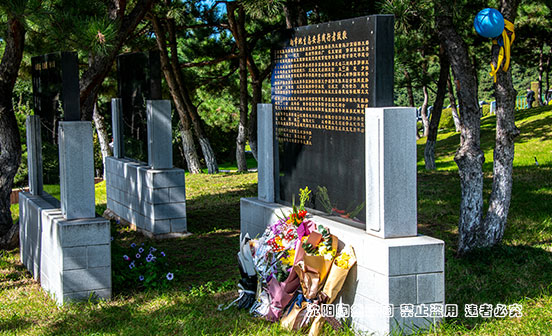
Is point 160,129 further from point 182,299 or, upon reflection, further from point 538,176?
point 538,176

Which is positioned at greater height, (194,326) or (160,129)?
(160,129)

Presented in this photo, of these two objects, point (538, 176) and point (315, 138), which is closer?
point (315, 138)

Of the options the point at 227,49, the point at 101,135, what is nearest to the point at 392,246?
the point at 227,49

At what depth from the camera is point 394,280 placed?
408cm

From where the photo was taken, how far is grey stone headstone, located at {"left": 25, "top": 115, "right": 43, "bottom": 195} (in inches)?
281

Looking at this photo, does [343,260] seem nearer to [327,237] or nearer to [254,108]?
[327,237]

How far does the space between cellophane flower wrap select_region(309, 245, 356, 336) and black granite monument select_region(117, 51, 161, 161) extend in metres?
5.13

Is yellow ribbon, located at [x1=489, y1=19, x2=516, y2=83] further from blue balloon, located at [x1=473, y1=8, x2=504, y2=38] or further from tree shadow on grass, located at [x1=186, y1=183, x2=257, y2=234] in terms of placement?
tree shadow on grass, located at [x1=186, y1=183, x2=257, y2=234]

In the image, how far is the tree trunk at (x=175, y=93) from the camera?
47.9ft

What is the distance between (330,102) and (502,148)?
2.21 m

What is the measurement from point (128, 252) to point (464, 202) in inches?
141

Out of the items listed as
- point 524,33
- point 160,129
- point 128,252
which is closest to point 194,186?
point 160,129

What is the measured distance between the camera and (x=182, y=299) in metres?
5.41

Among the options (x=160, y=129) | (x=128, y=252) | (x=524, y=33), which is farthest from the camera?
(x=524, y=33)
